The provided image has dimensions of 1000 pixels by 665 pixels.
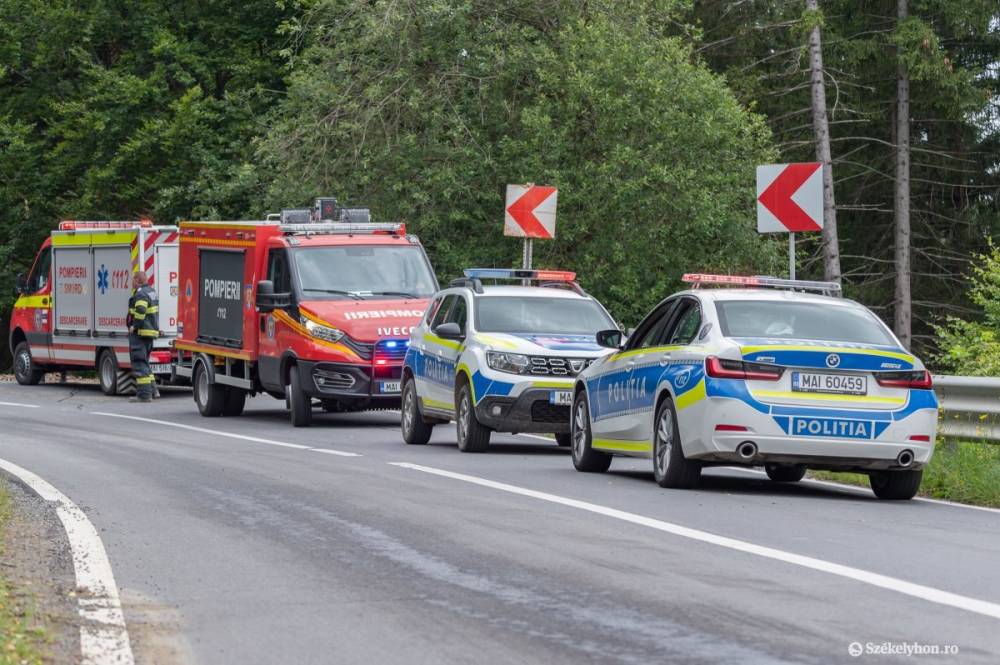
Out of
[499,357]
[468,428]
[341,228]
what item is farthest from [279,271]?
[499,357]

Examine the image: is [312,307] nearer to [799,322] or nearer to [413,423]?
[413,423]

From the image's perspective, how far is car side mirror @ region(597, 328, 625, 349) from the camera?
585 inches

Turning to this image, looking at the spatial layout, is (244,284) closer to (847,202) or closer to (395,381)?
(395,381)

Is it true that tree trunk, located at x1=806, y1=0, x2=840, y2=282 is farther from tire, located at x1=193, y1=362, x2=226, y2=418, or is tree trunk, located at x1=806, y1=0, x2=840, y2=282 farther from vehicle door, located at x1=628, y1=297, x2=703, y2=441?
vehicle door, located at x1=628, y1=297, x2=703, y2=441

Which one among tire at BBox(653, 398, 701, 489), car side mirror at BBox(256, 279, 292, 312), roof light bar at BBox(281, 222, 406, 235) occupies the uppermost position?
roof light bar at BBox(281, 222, 406, 235)

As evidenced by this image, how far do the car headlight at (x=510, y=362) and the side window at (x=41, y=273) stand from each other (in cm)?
1931

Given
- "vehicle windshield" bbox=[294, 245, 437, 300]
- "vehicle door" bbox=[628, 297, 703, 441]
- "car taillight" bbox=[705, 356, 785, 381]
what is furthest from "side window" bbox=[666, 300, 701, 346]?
"vehicle windshield" bbox=[294, 245, 437, 300]

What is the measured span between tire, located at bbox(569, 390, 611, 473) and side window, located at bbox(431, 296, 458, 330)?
3934mm

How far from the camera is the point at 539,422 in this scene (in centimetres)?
1720

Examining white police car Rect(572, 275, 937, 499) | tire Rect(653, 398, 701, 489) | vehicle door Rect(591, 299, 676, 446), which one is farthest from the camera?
vehicle door Rect(591, 299, 676, 446)

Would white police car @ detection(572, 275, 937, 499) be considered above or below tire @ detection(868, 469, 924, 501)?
above

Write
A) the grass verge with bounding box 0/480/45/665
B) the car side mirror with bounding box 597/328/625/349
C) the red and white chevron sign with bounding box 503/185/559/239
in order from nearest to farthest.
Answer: the grass verge with bounding box 0/480/45/665 < the car side mirror with bounding box 597/328/625/349 < the red and white chevron sign with bounding box 503/185/559/239

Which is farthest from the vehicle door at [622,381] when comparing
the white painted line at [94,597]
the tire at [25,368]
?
the tire at [25,368]

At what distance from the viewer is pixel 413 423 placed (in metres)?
19.3
